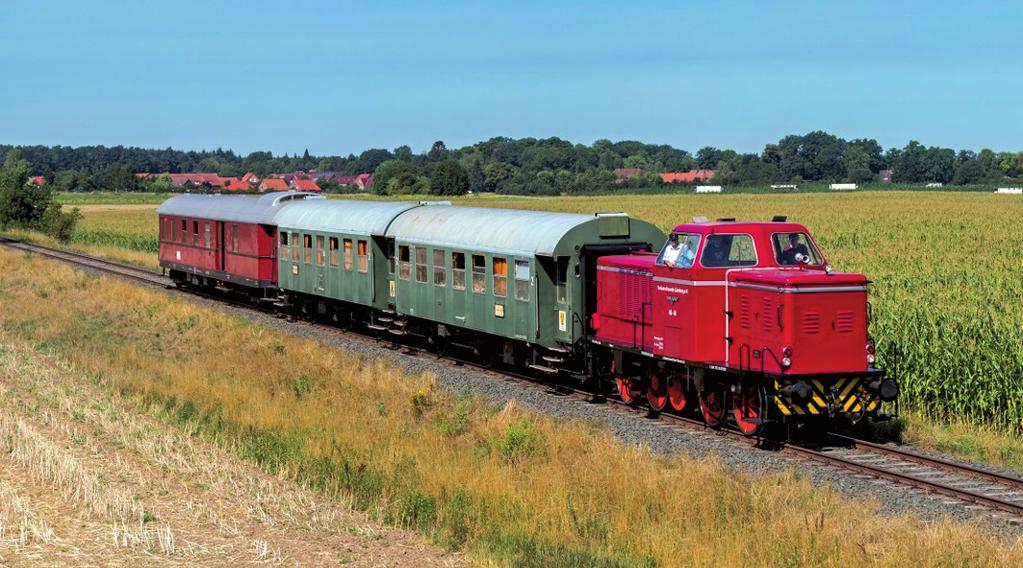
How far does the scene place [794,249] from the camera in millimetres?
19188

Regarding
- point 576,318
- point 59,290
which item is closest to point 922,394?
point 576,318

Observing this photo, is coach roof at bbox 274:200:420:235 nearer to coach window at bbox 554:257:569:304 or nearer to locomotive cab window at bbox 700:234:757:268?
coach window at bbox 554:257:569:304

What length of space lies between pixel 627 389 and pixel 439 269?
736 centimetres

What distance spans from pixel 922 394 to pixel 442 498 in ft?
34.2

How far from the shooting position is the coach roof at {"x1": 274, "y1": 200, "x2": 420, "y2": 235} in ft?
104

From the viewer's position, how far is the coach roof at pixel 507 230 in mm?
23344

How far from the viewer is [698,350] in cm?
1917

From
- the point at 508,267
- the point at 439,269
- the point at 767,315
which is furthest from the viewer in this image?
the point at 439,269

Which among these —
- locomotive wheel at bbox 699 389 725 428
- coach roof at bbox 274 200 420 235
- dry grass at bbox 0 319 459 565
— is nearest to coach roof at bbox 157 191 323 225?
coach roof at bbox 274 200 420 235

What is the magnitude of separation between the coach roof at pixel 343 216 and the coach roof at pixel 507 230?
2.65ft

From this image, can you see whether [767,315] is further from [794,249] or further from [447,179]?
[447,179]

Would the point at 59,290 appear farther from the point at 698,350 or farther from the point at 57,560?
the point at 57,560

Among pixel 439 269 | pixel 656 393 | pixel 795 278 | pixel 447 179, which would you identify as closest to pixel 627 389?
pixel 656 393

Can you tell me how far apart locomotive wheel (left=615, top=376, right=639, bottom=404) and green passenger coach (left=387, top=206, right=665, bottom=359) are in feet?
4.18
